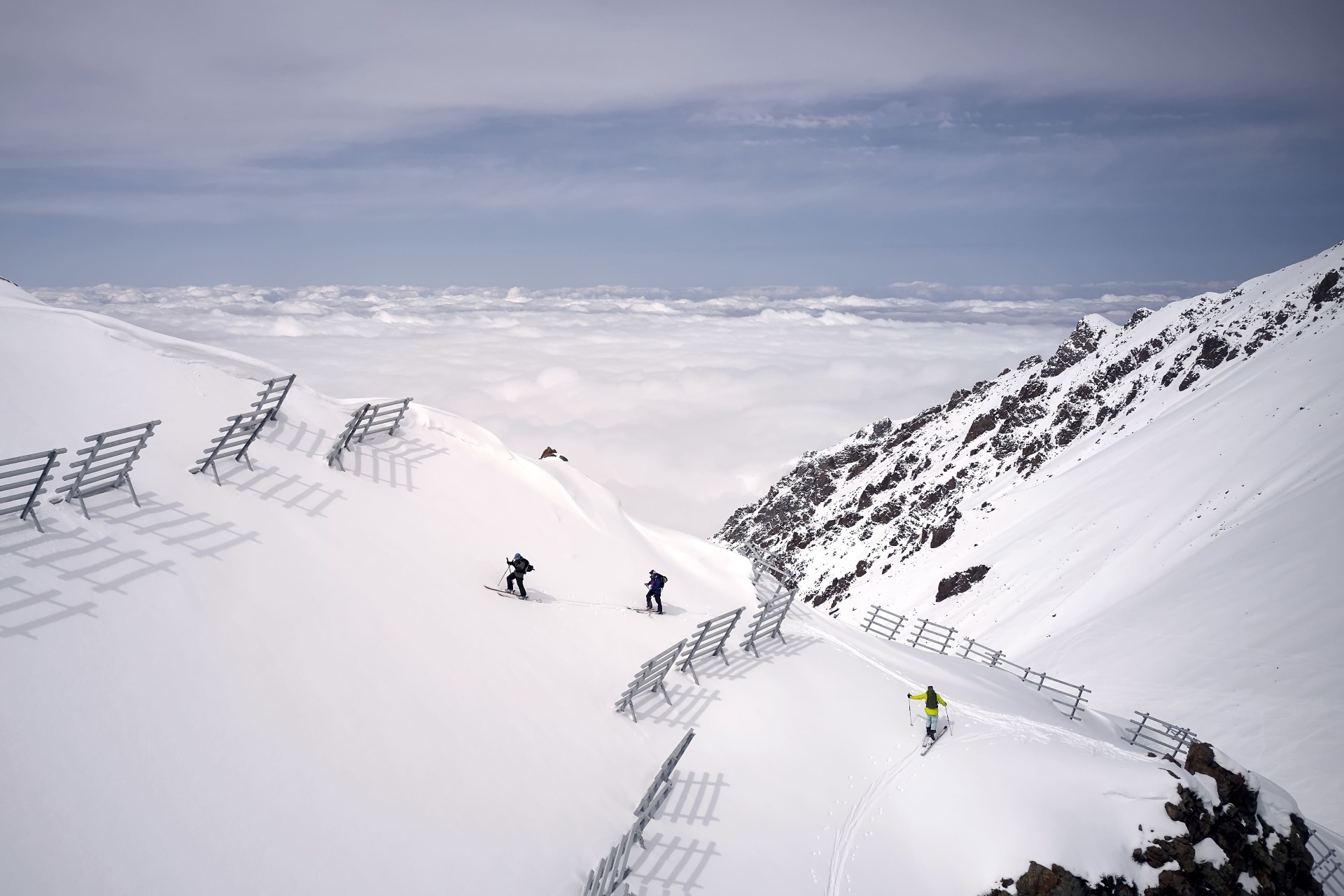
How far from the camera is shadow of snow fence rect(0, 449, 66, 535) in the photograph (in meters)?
11.4

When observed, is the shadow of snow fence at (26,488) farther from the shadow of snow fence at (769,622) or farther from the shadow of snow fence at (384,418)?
the shadow of snow fence at (769,622)

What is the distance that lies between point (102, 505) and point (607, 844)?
11463 mm

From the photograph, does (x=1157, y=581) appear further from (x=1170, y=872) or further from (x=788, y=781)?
(x=788, y=781)

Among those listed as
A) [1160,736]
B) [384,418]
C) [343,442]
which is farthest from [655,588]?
[1160,736]

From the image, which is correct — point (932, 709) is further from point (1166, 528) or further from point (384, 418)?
point (1166, 528)

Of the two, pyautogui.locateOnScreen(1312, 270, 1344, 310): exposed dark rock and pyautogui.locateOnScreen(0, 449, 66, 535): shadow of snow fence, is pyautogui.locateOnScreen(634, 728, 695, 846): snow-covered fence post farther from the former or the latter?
pyautogui.locateOnScreen(1312, 270, 1344, 310): exposed dark rock

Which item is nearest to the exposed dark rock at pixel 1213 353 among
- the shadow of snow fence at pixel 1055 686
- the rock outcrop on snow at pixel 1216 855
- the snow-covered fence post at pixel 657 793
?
the shadow of snow fence at pixel 1055 686

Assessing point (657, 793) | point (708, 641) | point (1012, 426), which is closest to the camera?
point (657, 793)

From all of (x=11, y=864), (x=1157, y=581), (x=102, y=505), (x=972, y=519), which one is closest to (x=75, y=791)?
(x=11, y=864)

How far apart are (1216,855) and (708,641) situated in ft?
37.8

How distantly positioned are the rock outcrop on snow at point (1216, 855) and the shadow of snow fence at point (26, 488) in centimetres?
1859

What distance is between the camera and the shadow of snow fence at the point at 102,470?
42.0ft

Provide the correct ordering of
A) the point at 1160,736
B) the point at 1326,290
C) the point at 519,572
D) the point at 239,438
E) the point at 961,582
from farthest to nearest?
the point at 1326,290, the point at 961,582, the point at 1160,736, the point at 239,438, the point at 519,572

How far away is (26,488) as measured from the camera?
43.9ft
